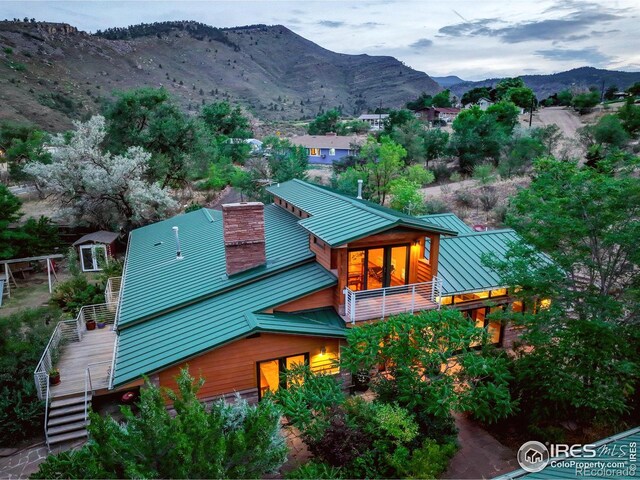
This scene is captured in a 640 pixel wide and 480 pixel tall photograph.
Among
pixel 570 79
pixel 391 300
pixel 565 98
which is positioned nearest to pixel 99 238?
pixel 391 300

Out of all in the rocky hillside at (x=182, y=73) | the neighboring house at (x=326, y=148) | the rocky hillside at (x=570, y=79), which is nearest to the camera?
the neighboring house at (x=326, y=148)

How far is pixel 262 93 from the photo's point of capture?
132875 mm

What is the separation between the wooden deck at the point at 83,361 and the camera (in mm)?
12008

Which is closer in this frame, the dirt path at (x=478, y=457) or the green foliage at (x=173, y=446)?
the green foliage at (x=173, y=446)

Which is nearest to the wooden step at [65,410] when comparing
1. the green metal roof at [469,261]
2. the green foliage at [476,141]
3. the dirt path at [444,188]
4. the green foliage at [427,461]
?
the green foliage at [427,461]

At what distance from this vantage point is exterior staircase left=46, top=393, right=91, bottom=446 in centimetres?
1085

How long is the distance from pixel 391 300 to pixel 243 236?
222 inches

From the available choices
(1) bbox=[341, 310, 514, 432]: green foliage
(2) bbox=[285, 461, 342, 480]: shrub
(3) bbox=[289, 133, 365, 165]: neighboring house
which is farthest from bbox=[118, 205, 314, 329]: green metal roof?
(3) bbox=[289, 133, 365, 165]: neighboring house

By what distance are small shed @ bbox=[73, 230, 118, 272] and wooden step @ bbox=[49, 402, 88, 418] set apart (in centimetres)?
1437

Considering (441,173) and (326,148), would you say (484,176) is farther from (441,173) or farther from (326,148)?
(326,148)

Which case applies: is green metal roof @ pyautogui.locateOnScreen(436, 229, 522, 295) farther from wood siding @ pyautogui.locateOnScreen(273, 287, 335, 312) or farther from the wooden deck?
the wooden deck

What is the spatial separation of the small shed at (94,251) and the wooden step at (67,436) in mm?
15133

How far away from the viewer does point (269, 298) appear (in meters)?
12.5

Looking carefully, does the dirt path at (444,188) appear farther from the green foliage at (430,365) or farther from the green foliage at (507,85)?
the green foliage at (507,85)
